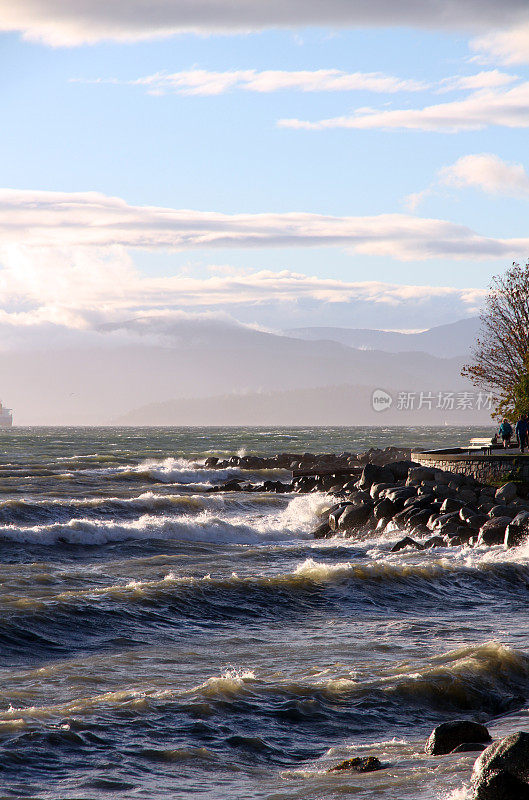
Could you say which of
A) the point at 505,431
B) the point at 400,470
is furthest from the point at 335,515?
the point at 505,431

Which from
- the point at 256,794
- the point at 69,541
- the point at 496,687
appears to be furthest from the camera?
the point at 69,541

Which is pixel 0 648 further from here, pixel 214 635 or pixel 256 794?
pixel 256 794

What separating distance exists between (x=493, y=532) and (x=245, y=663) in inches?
428

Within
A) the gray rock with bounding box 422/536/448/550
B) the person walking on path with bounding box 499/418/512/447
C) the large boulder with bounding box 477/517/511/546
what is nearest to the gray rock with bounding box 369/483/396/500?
the gray rock with bounding box 422/536/448/550

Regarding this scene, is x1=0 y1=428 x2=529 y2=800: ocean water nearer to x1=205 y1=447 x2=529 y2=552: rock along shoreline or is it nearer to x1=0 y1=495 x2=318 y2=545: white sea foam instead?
x1=0 y1=495 x2=318 y2=545: white sea foam

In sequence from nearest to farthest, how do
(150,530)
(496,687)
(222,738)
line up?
(222,738), (496,687), (150,530)

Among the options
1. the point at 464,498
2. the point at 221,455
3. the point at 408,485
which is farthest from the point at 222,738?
the point at 221,455

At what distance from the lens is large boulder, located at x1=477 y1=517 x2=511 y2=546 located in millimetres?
20625

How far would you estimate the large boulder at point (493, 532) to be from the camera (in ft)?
67.7

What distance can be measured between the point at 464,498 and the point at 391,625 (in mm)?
12567

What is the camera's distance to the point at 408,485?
28.0m

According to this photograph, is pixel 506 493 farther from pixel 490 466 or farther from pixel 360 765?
pixel 360 765

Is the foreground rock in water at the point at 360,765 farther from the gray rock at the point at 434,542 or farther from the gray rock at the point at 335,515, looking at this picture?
the gray rock at the point at 335,515

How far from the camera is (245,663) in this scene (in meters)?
11.3
